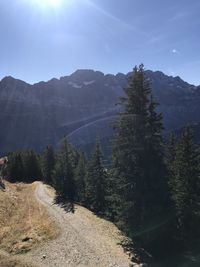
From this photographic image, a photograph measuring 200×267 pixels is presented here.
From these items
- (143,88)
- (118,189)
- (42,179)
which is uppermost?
(143,88)

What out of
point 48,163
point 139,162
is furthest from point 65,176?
point 139,162

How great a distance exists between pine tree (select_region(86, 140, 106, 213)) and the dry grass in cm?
793

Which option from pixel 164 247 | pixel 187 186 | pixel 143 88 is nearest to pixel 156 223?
pixel 164 247

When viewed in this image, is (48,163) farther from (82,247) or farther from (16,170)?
(82,247)

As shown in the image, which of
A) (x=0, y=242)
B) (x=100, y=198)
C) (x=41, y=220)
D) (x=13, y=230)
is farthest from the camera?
(x=100, y=198)

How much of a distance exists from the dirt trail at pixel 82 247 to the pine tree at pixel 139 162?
8.63 feet

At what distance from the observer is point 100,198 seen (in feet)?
170

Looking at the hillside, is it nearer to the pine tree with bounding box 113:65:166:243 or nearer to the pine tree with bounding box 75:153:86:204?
the pine tree with bounding box 113:65:166:243

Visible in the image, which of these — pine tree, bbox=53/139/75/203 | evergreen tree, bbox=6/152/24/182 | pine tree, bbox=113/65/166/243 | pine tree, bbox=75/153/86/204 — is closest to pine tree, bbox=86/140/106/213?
pine tree, bbox=53/139/75/203

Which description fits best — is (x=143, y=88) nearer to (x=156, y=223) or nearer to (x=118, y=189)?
(x=118, y=189)

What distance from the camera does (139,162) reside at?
28828 millimetres

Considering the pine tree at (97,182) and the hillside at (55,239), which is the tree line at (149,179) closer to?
the hillside at (55,239)

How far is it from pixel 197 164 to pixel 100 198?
2283cm

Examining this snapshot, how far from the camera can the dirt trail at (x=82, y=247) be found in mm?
24938
